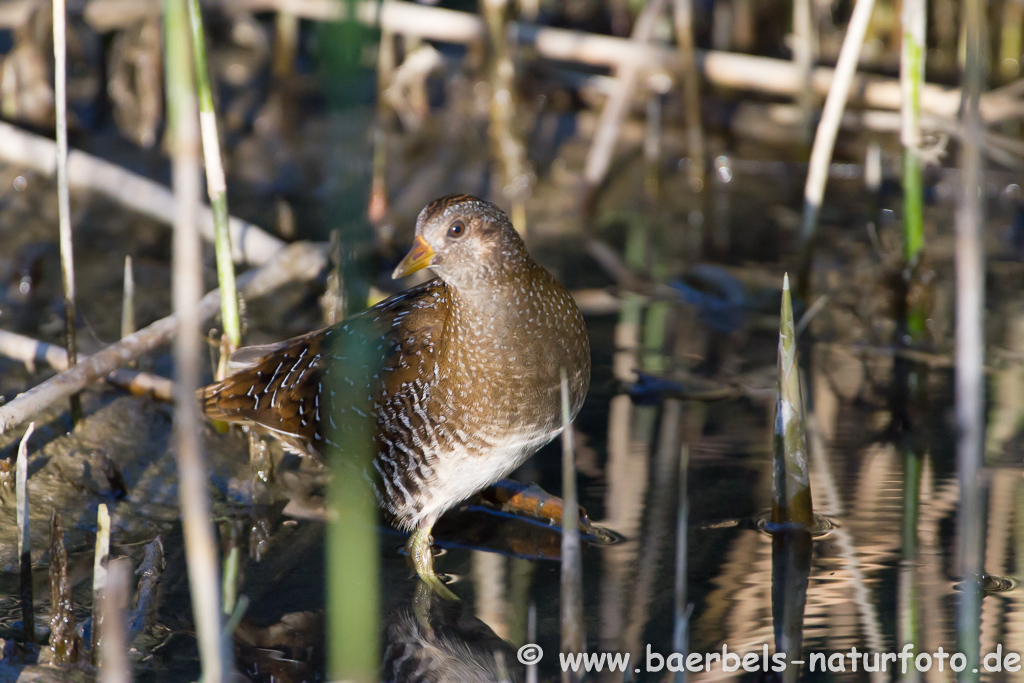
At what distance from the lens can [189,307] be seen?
4.36 ft

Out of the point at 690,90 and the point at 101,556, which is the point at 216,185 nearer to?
the point at 101,556

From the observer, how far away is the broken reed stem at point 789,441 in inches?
107

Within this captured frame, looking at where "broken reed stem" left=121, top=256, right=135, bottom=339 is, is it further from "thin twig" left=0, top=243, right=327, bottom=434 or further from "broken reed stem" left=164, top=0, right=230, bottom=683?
"broken reed stem" left=164, top=0, right=230, bottom=683

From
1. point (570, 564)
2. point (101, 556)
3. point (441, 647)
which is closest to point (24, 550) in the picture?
point (101, 556)

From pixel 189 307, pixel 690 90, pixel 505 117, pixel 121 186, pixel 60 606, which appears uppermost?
pixel 690 90

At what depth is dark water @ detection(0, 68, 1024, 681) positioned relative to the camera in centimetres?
272

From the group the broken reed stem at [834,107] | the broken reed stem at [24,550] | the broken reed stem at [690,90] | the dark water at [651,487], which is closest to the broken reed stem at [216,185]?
the dark water at [651,487]

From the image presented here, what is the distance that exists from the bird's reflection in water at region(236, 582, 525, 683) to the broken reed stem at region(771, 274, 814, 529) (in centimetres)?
92

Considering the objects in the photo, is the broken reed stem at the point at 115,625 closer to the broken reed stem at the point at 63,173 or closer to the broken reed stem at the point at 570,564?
the broken reed stem at the point at 570,564

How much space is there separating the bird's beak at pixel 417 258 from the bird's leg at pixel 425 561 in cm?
79

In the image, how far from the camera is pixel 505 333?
2.88m

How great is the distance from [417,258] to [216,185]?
709 mm

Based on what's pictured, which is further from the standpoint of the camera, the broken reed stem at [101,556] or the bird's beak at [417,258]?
the bird's beak at [417,258]

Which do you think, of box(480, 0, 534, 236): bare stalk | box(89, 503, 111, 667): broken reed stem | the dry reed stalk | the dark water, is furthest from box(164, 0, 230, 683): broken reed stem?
box(480, 0, 534, 236): bare stalk
